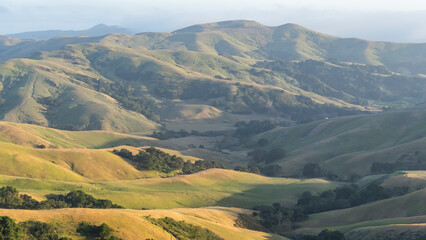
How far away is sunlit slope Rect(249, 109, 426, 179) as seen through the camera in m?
145

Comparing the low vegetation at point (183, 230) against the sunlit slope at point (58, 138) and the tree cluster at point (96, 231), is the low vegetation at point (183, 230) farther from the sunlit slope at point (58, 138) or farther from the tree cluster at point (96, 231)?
the sunlit slope at point (58, 138)

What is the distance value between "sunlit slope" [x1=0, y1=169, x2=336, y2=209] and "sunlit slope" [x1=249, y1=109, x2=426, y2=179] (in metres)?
26.8

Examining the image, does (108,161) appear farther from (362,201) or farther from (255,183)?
(362,201)

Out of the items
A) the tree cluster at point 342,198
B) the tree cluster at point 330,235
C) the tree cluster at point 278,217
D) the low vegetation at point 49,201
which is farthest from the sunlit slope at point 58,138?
the tree cluster at point 330,235

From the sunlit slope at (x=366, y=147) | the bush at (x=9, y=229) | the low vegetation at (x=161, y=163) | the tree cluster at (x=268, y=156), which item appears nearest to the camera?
the bush at (x=9, y=229)

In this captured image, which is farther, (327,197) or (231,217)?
(327,197)

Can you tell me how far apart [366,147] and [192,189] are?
3790 inches

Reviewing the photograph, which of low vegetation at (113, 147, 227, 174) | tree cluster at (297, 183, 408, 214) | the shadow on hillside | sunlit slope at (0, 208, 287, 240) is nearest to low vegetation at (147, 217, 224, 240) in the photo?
sunlit slope at (0, 208, 287, 240)

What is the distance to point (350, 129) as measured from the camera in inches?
7751

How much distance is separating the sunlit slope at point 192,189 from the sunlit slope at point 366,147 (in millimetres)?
26839

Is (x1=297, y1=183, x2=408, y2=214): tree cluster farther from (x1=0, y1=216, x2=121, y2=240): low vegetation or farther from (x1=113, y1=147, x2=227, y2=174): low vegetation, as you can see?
(x1=0, y1=216, x2=121, y2=240): low vegetation

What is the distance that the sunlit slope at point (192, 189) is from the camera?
8531 centimetres

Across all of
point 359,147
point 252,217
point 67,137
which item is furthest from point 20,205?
point 359,147

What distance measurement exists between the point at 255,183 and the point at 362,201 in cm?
3052
